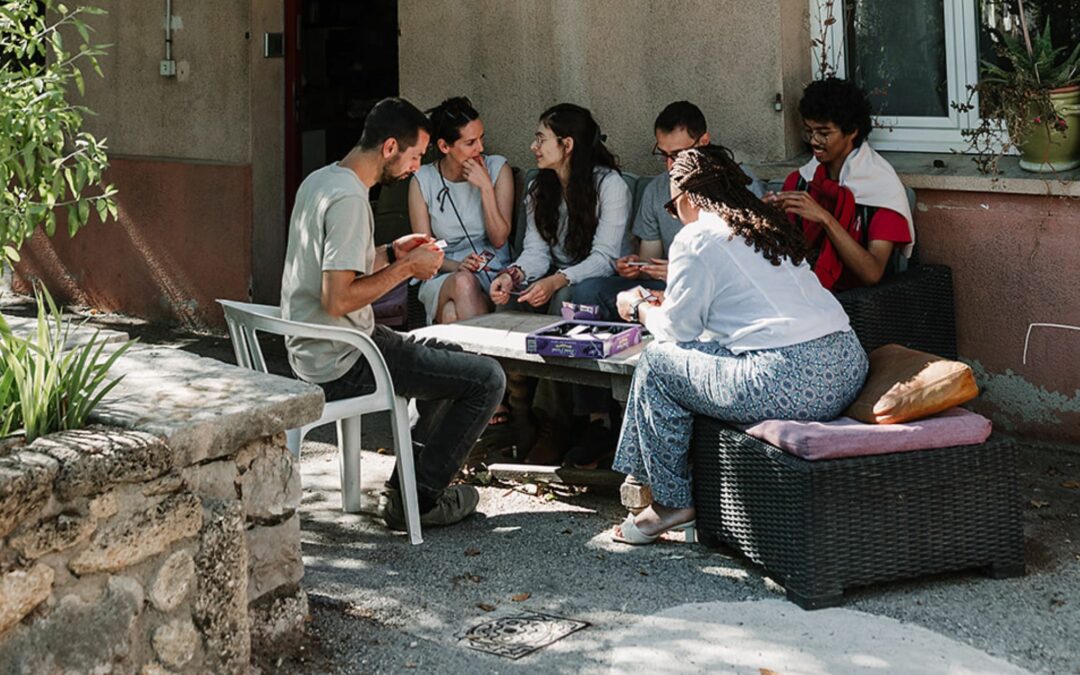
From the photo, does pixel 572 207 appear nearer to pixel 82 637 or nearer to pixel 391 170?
pixel 391 170

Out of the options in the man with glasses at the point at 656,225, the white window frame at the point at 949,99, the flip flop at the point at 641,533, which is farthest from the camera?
the white window frame at the point at 949,99

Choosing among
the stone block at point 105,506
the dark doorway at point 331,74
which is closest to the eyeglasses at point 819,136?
the stone block at point 105,506

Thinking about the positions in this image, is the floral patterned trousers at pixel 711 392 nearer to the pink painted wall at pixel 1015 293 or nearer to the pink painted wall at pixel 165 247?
the pink painted wall at pixel 1015 293

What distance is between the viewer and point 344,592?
5.11 meters

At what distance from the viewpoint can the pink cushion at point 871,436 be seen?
4.80m

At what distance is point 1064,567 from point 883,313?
4.82 feet

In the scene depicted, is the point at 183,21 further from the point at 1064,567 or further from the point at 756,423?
the point at 1064,567

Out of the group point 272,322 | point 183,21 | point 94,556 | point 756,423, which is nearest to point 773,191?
point 756,423

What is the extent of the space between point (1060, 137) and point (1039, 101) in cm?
18

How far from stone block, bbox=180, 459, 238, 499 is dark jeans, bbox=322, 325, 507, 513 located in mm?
1375

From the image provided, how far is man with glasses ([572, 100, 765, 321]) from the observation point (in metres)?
6.79

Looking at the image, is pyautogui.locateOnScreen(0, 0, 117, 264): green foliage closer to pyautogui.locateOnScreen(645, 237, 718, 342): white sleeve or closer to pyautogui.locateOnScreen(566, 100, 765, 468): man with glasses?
pyautogui.locateOnScreen(645, 237, 718, 342): white sleeve

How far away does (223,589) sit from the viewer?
163 inches

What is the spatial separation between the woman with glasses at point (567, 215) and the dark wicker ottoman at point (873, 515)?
2.07 m
